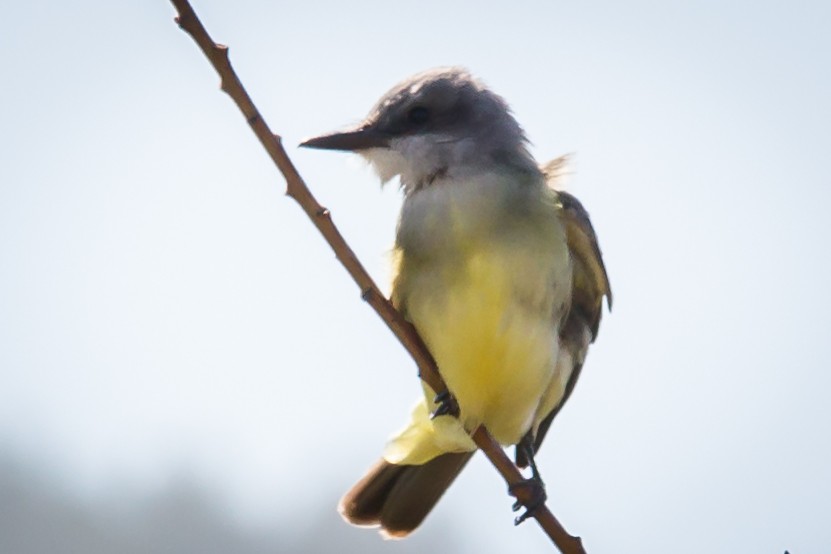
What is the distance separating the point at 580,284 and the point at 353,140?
909 mm

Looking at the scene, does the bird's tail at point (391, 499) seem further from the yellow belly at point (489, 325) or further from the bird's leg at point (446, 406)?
the bird's leg at point (446, 406)

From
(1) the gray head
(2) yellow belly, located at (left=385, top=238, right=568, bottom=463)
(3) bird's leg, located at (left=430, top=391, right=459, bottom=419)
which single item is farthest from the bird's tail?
(1) the gray head

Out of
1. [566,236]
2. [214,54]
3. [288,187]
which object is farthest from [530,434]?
[214,54]

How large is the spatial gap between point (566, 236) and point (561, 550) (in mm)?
1385

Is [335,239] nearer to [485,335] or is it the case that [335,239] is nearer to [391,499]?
[485,335]

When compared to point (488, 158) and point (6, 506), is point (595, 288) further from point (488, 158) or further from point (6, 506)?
point (6, 506)

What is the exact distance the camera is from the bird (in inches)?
175

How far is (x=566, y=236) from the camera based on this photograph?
4.71 meters

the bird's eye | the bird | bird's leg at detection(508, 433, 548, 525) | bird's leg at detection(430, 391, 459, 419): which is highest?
the bird's eye

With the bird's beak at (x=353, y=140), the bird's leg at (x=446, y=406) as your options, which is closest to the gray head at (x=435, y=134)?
the bird's beak at (x=353, y=140)

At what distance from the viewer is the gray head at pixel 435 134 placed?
452 cm

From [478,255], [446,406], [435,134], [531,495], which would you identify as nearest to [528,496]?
[531,495]

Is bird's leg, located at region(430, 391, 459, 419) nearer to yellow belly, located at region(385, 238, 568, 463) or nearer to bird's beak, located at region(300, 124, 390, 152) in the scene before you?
yellow belly, located at region(385, 238, 568, 463)

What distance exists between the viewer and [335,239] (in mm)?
3465
